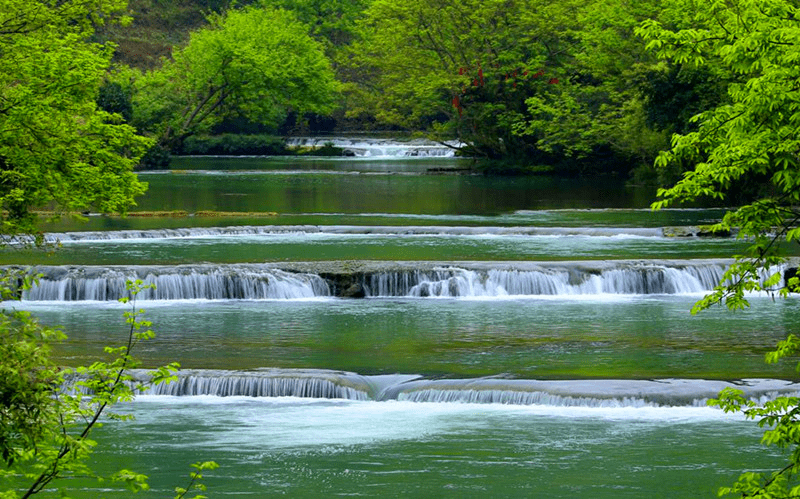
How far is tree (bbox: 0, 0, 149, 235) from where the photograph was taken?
58.0ft

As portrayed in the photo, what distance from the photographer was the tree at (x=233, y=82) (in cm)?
6531

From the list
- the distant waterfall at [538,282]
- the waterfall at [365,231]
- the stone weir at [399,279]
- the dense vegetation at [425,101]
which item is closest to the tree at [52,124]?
the dense vegetation at [425,101]

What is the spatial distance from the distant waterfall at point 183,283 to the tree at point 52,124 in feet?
12.2

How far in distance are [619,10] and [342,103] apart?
117 feet

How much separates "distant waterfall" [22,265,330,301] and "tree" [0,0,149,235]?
12.2 feet

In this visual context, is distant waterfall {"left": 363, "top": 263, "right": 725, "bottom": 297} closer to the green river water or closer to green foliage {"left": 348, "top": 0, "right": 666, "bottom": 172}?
the green river water

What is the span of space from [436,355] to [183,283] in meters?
7.85

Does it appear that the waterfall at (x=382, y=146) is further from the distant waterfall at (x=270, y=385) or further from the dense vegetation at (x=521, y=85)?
the distant waterfall at (x=270, y=385)

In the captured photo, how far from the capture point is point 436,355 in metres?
19.3

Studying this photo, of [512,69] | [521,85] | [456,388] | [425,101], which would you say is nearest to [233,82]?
[425,101]

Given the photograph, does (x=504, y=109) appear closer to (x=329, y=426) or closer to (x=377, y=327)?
(x=377, y=327)

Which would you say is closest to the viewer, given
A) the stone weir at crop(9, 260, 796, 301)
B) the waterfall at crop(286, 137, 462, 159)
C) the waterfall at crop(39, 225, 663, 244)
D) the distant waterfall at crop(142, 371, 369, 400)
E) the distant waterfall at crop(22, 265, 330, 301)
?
the distant waterfall at crop(142, 371, 369, 400)

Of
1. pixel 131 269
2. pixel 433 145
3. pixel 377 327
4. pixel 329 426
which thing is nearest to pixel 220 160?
pixel 433 145

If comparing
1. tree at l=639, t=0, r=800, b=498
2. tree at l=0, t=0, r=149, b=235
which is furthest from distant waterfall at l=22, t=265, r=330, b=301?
tree at l=639, t=0, r=800, b=498
